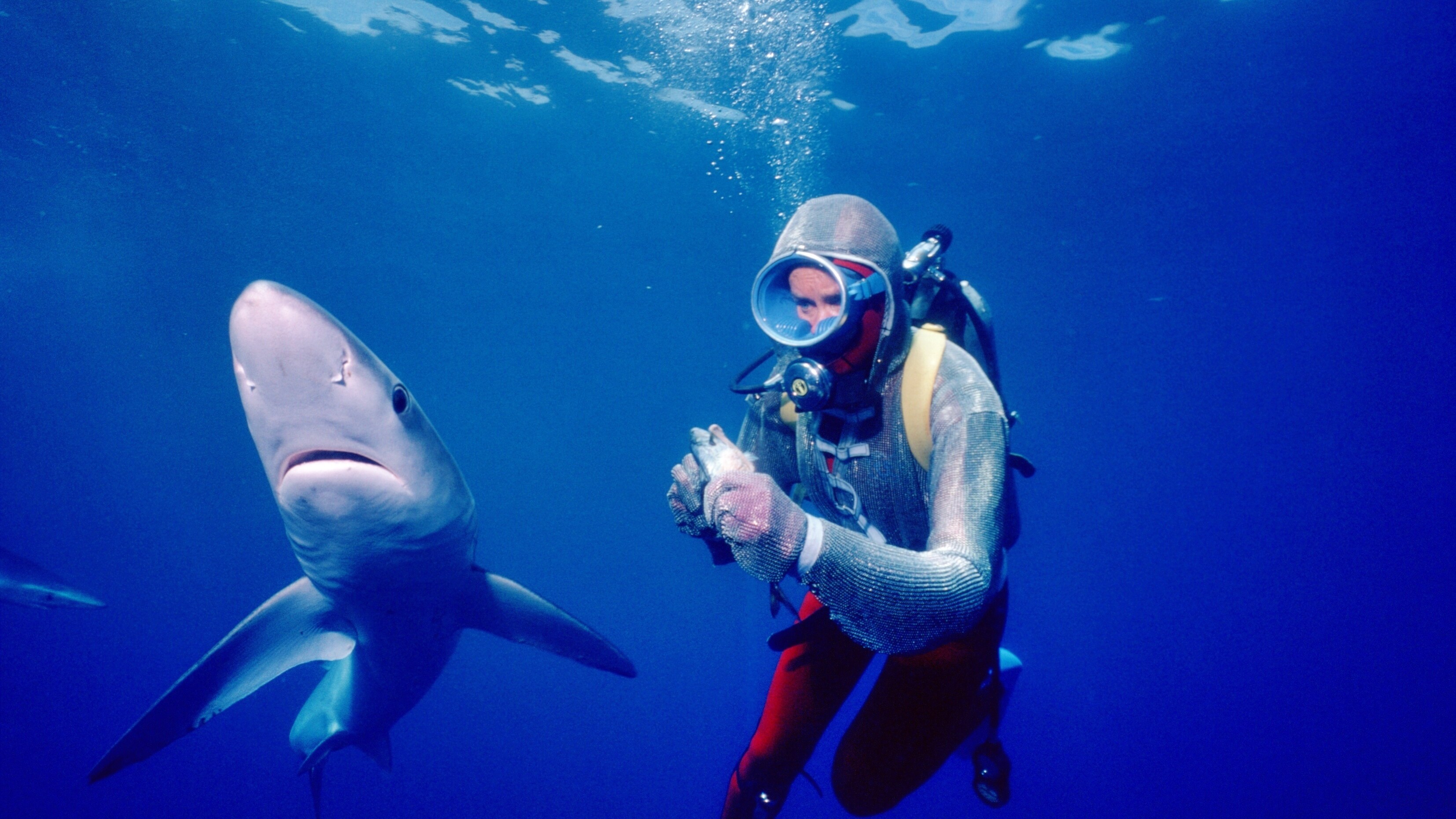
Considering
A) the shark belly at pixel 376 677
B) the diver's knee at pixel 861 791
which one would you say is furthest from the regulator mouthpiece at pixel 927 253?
the shark belly at pixel 376 677

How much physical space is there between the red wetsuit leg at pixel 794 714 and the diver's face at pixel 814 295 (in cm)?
160

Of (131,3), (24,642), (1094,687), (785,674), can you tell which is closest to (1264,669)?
(1094,687)

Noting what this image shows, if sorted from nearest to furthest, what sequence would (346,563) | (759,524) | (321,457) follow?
(759,524), (321,457), (346,563)

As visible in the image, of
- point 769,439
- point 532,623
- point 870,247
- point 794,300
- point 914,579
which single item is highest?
point 870,247

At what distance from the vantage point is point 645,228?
71.6ft

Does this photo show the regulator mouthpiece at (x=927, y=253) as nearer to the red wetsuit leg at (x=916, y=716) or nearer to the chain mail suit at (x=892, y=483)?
the chain mail suit at (x=892, y=483)

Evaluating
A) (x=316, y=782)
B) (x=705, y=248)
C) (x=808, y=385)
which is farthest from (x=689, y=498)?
(x=705, y=248)

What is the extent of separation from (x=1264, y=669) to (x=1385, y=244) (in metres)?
42.4

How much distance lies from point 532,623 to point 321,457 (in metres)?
2.29

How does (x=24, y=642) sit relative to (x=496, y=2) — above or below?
below

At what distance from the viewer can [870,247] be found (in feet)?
8.16

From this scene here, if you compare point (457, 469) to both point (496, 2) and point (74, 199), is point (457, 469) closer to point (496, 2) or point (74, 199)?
point (496, 2)

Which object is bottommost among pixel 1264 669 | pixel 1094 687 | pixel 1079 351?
pixel 1264 669

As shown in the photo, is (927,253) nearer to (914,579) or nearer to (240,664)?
(914,579)
